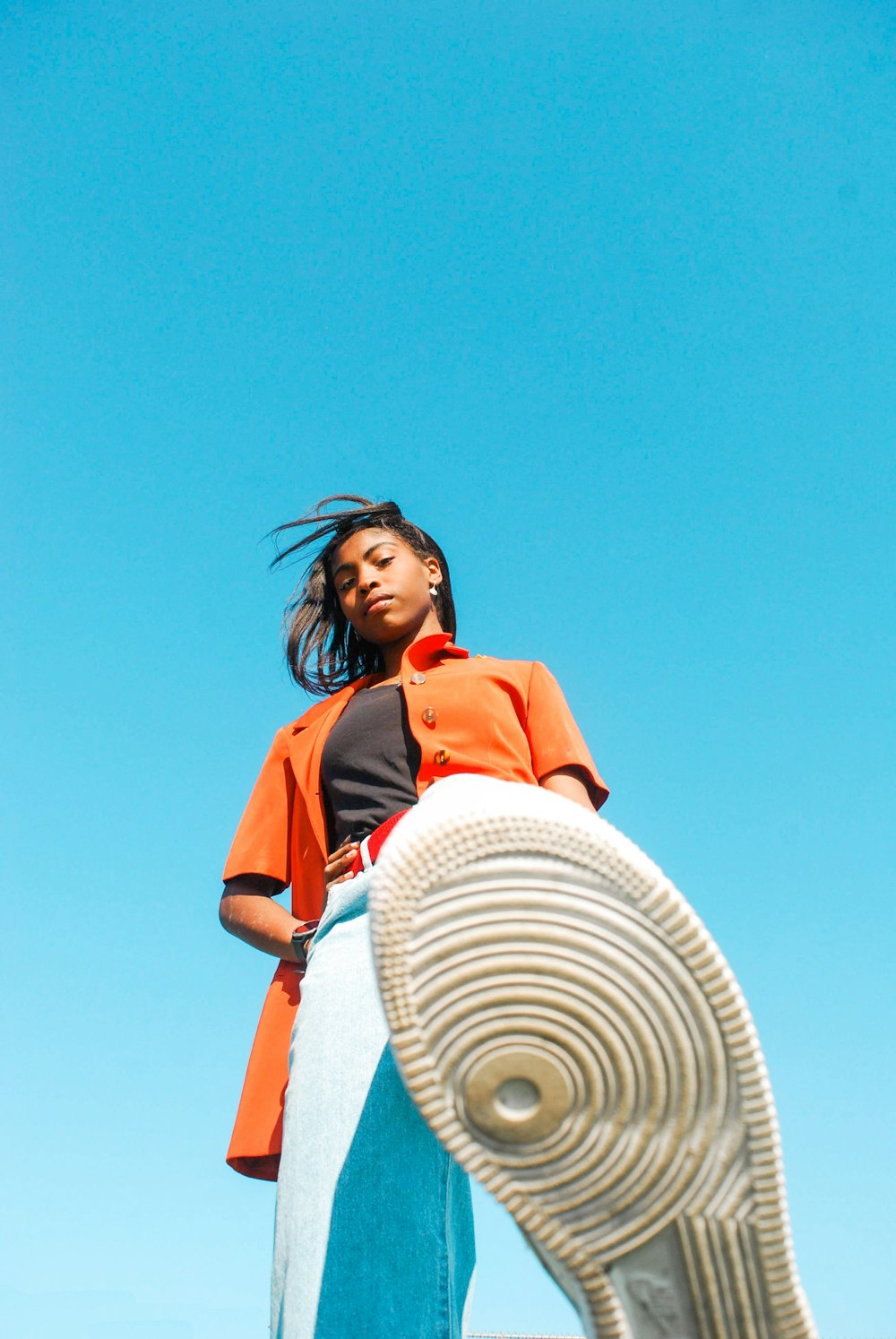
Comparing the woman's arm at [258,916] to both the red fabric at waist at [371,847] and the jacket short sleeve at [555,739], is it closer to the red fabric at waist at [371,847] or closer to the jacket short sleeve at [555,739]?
the red fabric at waist at [371,847]

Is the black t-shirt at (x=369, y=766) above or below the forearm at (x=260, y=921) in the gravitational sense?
A: above

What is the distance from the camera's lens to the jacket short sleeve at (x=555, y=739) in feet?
7.62

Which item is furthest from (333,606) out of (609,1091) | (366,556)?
(609,1091)

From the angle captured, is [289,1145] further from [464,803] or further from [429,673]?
[429,673]

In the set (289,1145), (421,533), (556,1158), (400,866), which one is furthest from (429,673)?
(556,1158)

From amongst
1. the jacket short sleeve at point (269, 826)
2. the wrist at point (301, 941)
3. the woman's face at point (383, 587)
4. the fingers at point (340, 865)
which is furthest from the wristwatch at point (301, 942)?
the woman's face at point (383, 587)

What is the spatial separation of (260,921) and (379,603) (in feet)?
2.55

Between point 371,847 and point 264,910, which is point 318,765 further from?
point 371,847

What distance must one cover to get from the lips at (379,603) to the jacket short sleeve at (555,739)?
423mm

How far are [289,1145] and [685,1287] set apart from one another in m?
0.76

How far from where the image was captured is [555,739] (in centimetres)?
235

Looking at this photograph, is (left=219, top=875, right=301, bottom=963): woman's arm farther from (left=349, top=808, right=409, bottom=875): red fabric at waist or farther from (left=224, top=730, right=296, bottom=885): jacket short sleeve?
(left=349, top=808, right=409, bottom=875): red fabric at waist

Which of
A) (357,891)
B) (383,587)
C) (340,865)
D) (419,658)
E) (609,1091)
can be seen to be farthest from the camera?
(383,587)

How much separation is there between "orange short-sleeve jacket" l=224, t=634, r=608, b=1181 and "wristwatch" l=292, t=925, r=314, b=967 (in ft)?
0.24
